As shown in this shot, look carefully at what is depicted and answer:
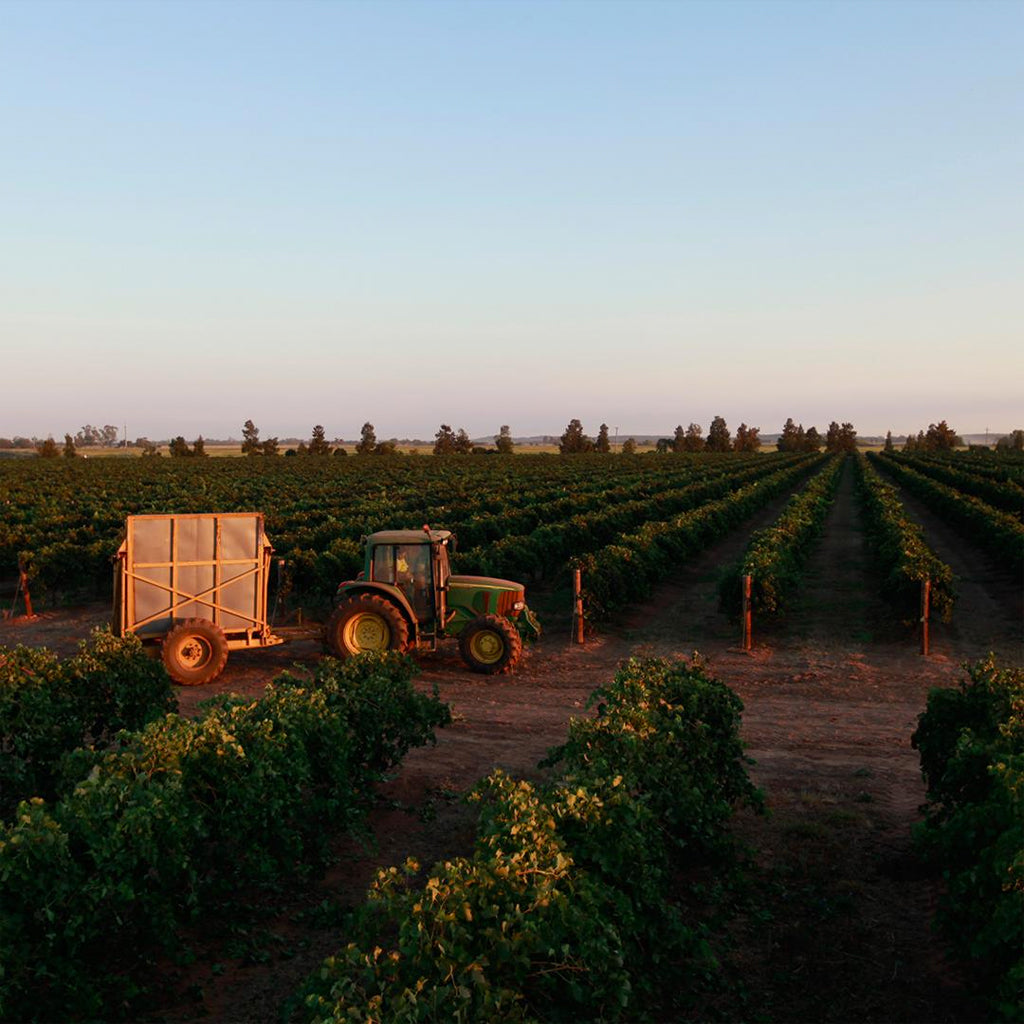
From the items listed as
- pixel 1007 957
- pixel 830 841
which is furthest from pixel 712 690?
pixel 1007 957

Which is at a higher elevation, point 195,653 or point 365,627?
point 365,627

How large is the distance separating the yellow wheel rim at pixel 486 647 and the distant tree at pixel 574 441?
5283 inches

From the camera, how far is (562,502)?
33438 mm

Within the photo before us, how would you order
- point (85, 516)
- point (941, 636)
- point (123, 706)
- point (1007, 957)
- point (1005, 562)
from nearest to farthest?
point (1007, 957), point (123, 706), point (941, 636), point (1005, 562), point (85, 516)

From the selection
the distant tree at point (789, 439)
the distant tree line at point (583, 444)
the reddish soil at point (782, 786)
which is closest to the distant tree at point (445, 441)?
the distant tree line at point (583, 444)

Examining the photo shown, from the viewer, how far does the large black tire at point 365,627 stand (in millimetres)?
14211

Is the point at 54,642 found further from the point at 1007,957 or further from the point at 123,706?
the point at 1007,957

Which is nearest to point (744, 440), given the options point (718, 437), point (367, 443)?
point (718, 437)

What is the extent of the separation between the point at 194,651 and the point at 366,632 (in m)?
2.74

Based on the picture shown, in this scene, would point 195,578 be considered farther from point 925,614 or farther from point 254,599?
point 925,614

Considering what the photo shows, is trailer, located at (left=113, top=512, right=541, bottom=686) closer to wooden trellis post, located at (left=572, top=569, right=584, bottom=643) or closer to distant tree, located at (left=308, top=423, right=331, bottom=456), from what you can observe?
wooden trellis post, located at (left=572, top=569, right=584, bottom=643)

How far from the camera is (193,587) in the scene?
14289 millimetres

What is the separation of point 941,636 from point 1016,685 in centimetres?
1053

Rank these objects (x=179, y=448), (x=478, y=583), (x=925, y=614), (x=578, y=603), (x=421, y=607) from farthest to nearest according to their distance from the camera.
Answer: (x=179, y=448), (x=578, y=603), (x=925, y=614), (x=478, y=583), (x=421, y=607)
